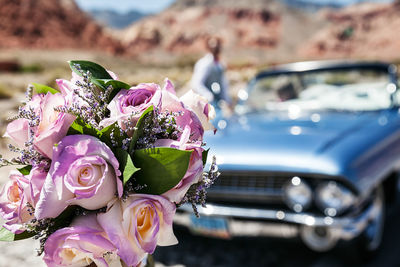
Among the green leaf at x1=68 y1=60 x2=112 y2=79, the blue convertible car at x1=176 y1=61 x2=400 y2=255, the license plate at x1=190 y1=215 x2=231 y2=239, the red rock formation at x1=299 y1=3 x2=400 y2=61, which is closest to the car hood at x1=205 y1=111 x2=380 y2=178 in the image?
the blue convertible car at x1=176 y1=61 x2=400 y2=255

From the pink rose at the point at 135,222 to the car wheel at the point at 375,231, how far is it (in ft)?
7.52

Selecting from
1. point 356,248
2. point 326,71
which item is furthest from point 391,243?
point 326,71

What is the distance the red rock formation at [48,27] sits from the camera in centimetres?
6869

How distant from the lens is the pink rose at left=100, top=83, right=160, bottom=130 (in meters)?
1.06

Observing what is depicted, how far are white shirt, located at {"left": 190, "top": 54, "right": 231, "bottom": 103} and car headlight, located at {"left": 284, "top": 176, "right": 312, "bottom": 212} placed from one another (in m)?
2.25

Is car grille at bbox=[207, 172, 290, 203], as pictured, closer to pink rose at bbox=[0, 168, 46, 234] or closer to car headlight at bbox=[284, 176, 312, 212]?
car headlight at bbox=[284, 176, 312, 212]

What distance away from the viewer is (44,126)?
3.45ft

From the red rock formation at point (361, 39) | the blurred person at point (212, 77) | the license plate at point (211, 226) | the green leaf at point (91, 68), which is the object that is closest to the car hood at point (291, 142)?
the license plate at point (211, 226)

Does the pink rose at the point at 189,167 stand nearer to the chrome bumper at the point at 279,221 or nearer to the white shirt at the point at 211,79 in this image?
the chrome bumper at the point at 279,221

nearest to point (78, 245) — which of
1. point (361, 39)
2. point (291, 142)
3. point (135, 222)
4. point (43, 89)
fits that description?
point (135, 222)

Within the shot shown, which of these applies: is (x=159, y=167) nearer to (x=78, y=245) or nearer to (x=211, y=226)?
(x=78, y=245)

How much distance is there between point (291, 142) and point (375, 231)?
0.93m

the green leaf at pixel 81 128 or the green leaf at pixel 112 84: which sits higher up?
the green leaf at pixel 112 84

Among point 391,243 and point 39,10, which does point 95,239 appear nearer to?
point 391,243
